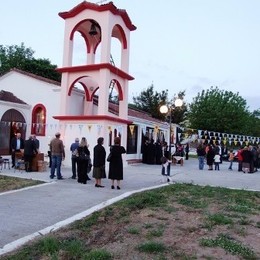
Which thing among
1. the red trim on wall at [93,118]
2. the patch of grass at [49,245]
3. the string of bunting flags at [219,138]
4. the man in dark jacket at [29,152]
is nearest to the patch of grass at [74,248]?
the patch of grass at [49,245]

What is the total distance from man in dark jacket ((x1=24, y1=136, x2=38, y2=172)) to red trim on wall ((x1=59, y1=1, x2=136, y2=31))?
27.0 ft

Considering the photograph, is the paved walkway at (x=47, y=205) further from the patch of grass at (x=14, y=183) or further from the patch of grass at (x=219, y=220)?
the patch of grass at (x=219, y=220)

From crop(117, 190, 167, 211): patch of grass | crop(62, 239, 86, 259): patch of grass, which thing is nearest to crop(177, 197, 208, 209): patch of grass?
crop(117, 190, 167, 211): patch of grass

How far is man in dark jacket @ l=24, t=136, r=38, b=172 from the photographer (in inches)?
625

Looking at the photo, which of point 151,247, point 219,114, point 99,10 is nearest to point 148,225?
point 151,247

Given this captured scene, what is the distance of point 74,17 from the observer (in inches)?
811

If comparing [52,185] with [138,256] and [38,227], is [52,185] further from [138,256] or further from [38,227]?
[138,256]

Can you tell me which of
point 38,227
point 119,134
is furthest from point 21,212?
point 119,134

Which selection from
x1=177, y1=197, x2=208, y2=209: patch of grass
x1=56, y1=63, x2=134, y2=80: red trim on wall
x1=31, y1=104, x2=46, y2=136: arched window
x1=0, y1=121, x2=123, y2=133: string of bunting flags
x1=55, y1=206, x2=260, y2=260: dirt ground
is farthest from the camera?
x1=31, y1=104, x2=46, y2=136: arched window

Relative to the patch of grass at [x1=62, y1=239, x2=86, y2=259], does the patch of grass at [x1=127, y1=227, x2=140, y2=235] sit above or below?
above

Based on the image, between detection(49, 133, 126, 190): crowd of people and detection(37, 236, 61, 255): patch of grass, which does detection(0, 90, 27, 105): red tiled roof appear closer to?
detection(49, 133, 126, 190): crowd of people

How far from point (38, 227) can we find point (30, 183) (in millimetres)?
5807

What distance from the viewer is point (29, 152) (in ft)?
52.5

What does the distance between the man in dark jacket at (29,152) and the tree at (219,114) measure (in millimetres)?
35723
